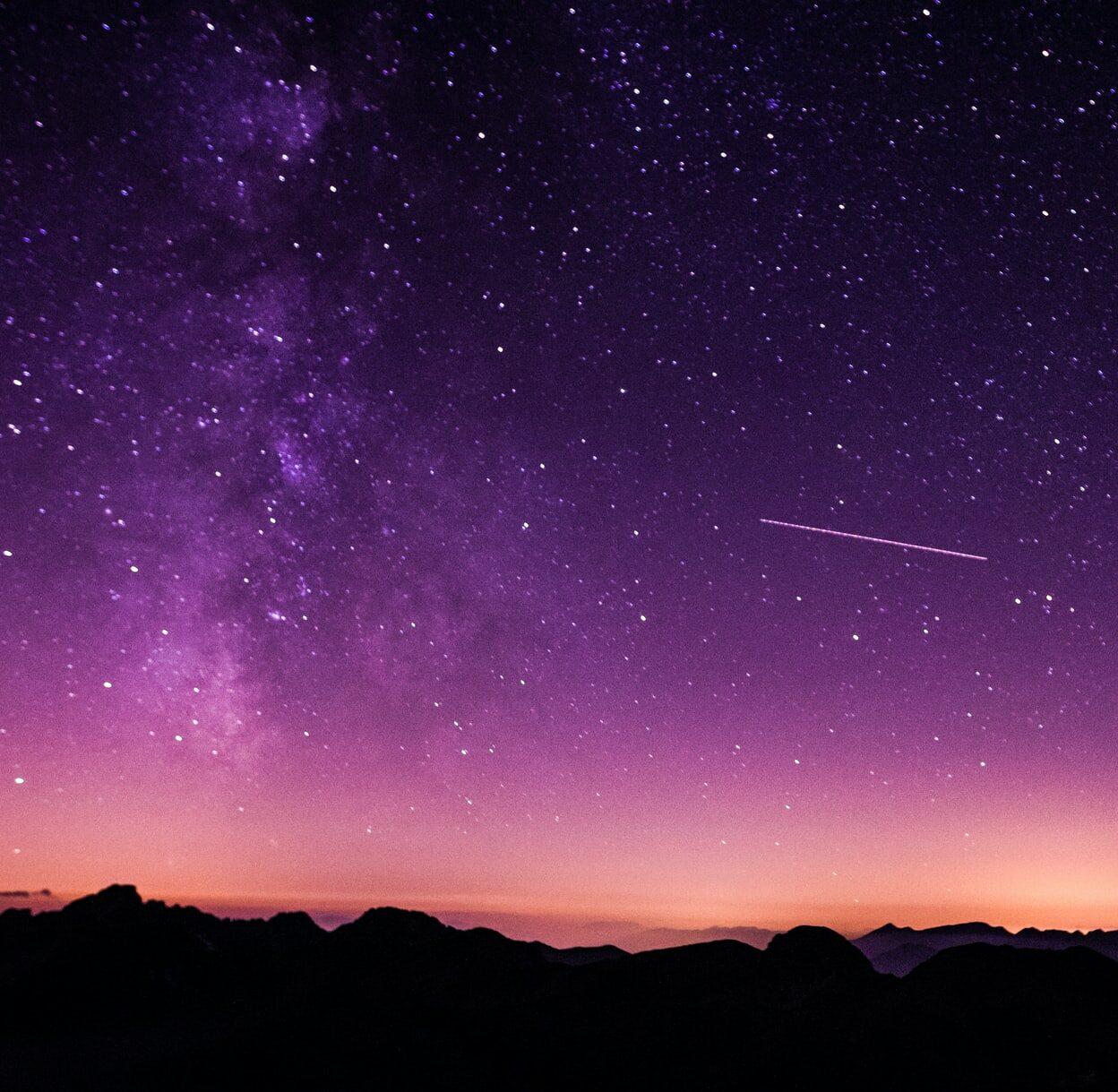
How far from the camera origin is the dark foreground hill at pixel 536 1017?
61.6ft

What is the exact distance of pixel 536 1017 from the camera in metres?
26.3

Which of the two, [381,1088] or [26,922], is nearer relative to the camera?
[381,1088]

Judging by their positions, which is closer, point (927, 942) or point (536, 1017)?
point (536, 1017)

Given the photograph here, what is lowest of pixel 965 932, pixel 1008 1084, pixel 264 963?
pixel 965 932

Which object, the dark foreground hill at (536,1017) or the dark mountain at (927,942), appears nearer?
the dark foreground hill at (536,1017)

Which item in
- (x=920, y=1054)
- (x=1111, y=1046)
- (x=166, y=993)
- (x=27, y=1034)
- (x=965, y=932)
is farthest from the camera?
(x=965, y=932)

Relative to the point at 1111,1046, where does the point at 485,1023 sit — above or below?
below

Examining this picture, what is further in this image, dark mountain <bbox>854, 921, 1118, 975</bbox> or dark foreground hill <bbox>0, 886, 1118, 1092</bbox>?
dark mountain <bbox>854, 921, 1118, 975</bbox>

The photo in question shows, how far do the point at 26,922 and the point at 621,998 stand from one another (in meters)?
47.6


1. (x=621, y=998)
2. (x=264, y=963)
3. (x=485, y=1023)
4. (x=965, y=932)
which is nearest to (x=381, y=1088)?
(x=485, y=1023)

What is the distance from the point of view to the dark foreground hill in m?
18.8

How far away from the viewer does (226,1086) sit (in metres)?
25.0

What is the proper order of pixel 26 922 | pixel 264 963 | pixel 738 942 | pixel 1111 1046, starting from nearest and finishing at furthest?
pixel 1111 1046 < pixel 738 942 < pixel 264 963 < pixel 26 922

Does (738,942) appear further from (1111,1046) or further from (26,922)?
(26,922)
